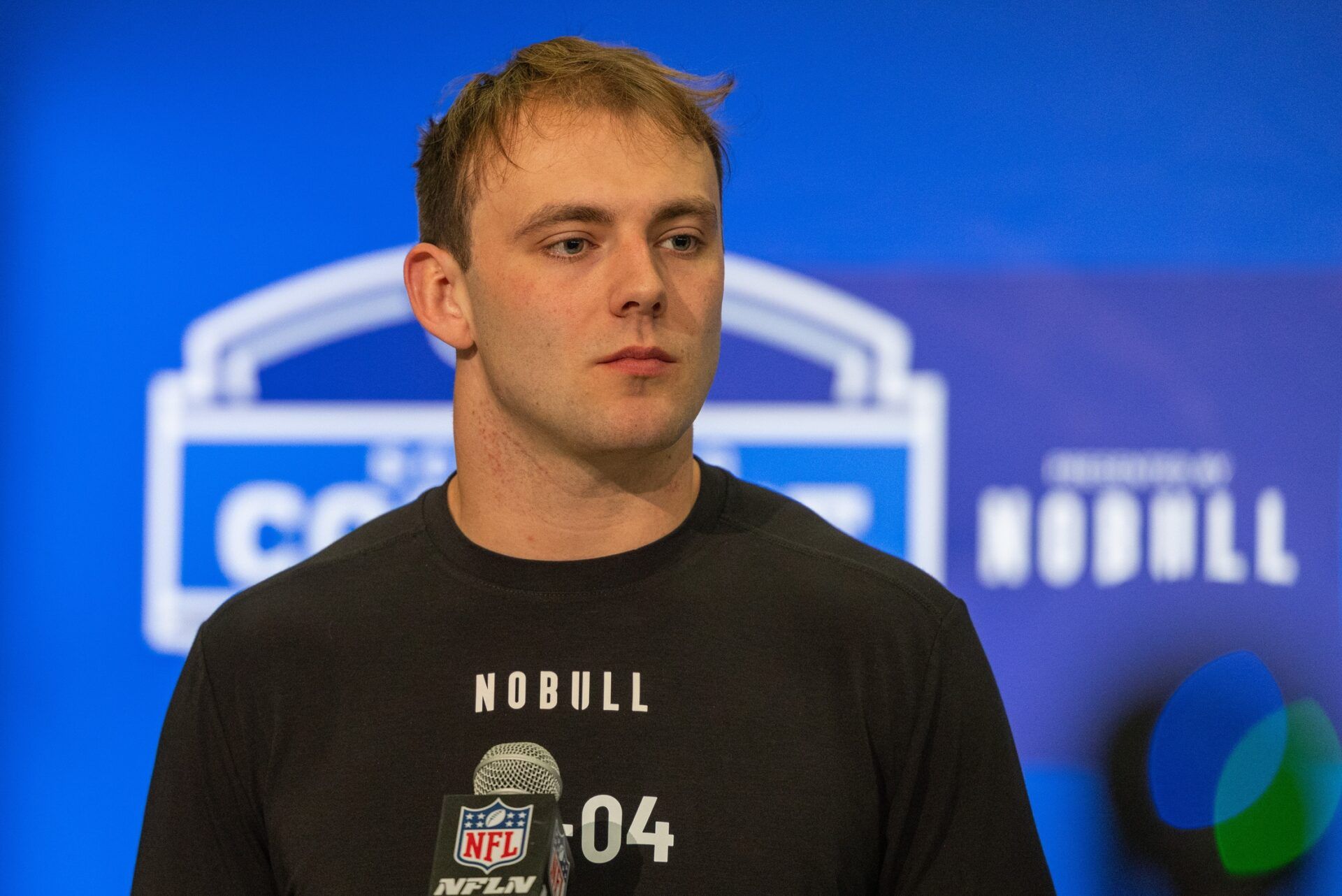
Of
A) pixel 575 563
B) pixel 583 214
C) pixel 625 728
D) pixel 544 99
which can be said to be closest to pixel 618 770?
pixel 625 728

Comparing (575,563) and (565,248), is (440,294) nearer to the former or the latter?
(565,248)

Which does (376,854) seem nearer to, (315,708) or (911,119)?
(315,708)

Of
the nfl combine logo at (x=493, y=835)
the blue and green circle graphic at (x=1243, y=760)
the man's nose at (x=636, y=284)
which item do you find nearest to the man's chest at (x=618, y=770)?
the nfl combine logo at (x=493, y=835)

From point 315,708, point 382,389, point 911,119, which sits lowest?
point 315,708

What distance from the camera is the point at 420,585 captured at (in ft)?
4.52

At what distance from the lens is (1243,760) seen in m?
2.43

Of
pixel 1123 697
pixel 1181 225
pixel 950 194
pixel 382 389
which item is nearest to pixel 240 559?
pixel 382 389

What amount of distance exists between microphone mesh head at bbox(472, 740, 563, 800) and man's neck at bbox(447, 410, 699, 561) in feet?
0.85

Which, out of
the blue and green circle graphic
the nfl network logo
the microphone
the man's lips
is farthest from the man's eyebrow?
the blue and green circle graphic

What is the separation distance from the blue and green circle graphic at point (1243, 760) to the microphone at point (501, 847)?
1.67 meters

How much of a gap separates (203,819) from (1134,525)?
5.69 ft

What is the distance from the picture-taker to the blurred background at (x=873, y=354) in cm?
245

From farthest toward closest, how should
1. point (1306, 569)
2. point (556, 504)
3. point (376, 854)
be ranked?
point (1306, 569) → point (556, 504) → point (376, 854)

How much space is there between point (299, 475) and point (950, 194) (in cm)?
131
